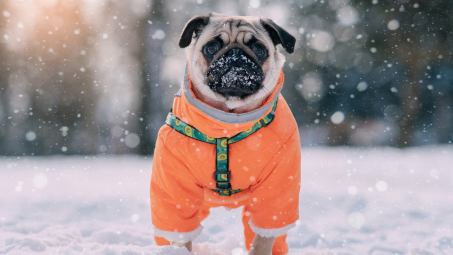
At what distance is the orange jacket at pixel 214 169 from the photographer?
6.80 feet

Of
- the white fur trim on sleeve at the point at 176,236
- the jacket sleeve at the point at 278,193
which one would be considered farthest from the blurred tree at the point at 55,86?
the jacket sleeve at the point at 278,193

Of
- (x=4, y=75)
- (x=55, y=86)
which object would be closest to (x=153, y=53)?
(x=55, y=86)

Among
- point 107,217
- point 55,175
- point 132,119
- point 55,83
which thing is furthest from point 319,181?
point 55,83

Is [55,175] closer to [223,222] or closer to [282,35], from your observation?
[223,222]

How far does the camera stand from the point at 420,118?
11812 mm

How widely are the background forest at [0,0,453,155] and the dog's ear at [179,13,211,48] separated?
629cm

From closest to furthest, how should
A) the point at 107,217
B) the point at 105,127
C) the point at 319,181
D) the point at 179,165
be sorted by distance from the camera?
the point at 179,165
the point at 107,217
the point at 319,181
the point at 105,127

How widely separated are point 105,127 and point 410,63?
1013 centimetres

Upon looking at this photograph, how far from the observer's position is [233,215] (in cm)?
350

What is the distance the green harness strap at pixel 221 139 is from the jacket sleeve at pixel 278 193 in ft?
0.76

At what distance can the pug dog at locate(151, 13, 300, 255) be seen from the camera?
208 centimetres

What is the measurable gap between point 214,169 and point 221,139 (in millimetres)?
223

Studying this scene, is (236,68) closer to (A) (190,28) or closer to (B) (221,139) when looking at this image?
(B) (221,139)

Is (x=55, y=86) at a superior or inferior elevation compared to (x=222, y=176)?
superior
